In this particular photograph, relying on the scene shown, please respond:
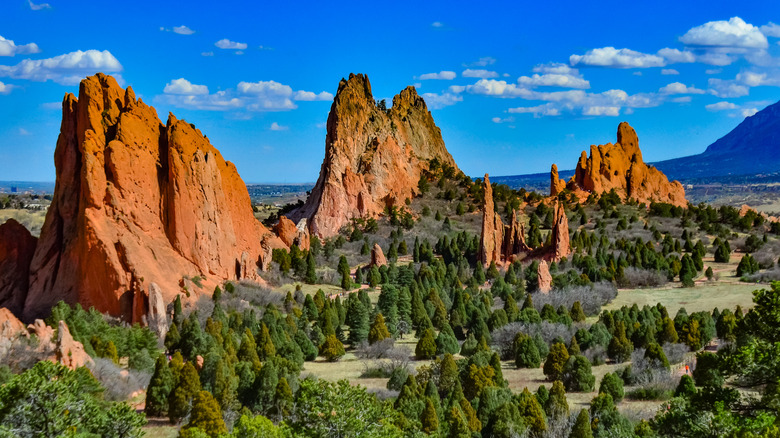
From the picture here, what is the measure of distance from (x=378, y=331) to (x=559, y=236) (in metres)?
27.3

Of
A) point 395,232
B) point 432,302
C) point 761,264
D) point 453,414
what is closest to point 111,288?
point 432,302

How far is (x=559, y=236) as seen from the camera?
68.3 m

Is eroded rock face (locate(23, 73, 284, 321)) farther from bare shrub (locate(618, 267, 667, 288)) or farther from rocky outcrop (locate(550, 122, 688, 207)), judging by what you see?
rocky outcrop (locate(550, 122, 688, 207))

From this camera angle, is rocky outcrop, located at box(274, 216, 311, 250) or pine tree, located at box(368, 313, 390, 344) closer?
pine tree, located at box(368, 313, 390, 344)

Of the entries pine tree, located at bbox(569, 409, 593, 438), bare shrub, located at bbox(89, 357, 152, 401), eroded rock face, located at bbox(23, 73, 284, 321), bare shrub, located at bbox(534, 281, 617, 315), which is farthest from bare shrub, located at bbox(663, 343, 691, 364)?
eroded rock face, located at bbox(23, 73, 284, 321)

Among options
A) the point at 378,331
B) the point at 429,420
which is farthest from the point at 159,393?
the point at 378,331

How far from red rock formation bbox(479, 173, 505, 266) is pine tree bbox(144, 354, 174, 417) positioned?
39318 mm

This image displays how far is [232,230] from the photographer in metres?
56.5

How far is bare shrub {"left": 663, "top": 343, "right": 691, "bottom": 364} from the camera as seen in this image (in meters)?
40.5

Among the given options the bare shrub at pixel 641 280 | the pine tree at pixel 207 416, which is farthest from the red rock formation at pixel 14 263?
the bare shrub at pixel 641 280

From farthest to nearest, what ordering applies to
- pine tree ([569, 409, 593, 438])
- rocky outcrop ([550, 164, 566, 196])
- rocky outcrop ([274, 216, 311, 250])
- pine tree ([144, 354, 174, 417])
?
rocky outcrop ([550, 164, 566, 196]), rocky outcrop ([274, 216, 311, 250]), pine tree ([144, 354, 174, 417]), pine tree ([569, 409, 593, 438])

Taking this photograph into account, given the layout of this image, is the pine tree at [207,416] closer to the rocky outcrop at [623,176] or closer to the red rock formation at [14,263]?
the red rock formation at [14,263]

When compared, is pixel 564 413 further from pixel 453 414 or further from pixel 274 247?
pixel 274 247

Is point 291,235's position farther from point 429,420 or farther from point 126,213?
point 429,420
